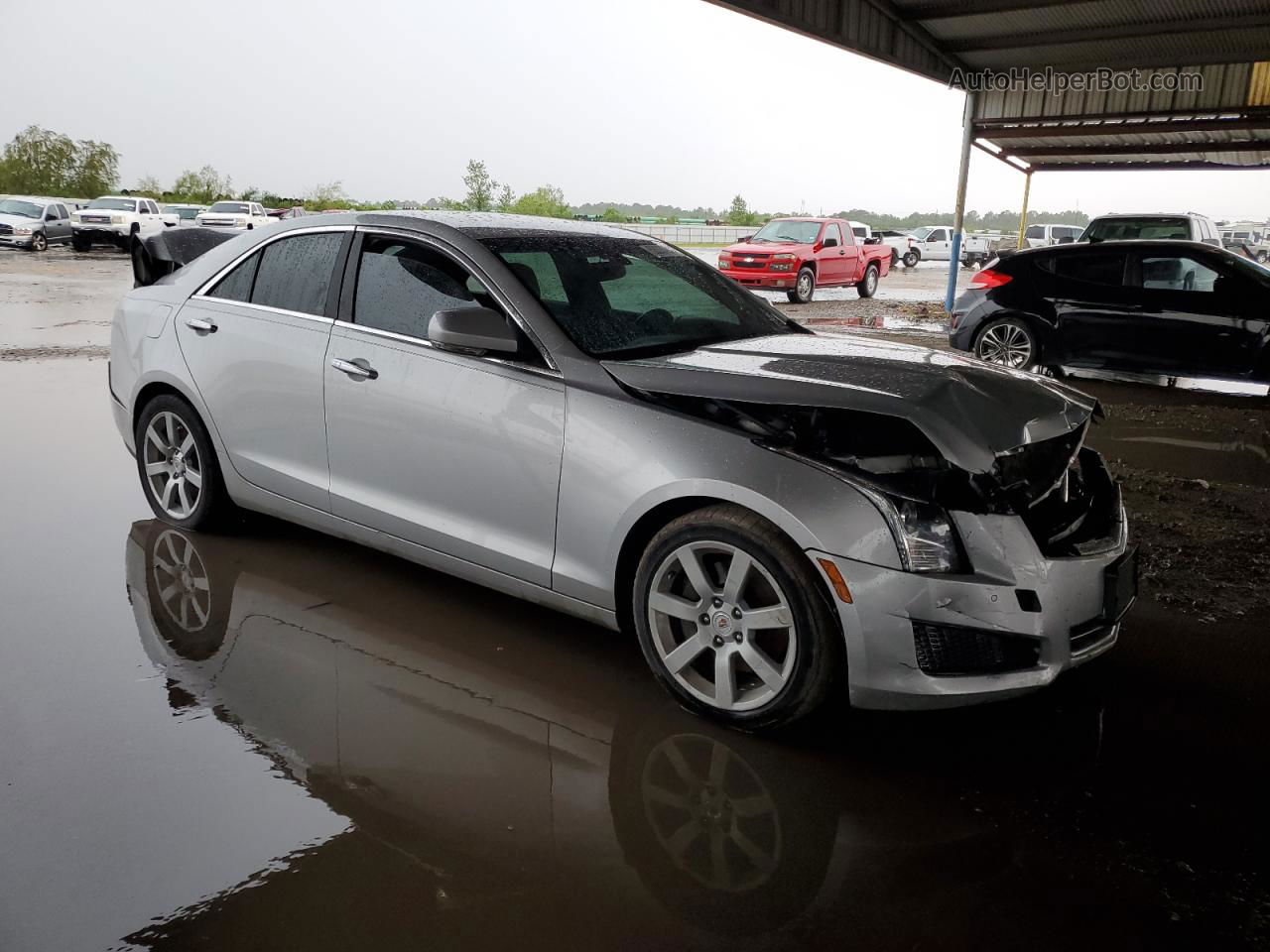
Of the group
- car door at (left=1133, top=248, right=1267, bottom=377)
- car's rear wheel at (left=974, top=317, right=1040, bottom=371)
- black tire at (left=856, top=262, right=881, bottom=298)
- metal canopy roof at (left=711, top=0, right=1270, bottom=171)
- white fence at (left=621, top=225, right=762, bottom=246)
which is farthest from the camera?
white fence at (left=621, top=225, right=762, bottom=246)

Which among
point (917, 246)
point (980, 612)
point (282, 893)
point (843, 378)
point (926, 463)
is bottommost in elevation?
point (282, 893)

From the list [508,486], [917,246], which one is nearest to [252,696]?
[508,486]

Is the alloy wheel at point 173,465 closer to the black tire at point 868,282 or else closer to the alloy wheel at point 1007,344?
the alloy wheel at point 1007,344

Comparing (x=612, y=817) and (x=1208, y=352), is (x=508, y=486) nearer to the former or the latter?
(x=612, y=817)

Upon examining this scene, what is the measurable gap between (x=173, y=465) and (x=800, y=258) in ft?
55.9

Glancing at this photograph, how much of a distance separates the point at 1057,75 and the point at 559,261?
61.7 ft

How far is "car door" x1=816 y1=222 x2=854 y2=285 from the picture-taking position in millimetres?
20969

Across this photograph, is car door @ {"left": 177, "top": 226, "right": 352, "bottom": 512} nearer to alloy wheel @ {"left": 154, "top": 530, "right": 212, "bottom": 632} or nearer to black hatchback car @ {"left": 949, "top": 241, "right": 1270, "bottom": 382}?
alloy wheel @ {"left": 154, "top": 530, "right": 212, "bottom": 632}

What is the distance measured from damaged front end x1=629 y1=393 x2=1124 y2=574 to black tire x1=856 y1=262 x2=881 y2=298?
20.2m

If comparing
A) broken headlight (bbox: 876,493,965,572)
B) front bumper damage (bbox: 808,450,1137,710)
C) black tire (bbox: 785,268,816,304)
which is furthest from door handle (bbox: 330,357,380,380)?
black tire (bbox: 785,268,816,304)

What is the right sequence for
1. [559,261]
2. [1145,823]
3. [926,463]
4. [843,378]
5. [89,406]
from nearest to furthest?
[1145,823], [926,463], [843,378], [559,261], [89,406]

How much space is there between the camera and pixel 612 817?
8.83 ft

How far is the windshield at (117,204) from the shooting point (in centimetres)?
3222

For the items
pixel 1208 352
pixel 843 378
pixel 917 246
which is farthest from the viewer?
pixel 917 246
